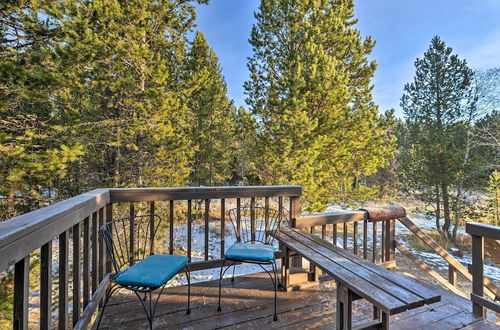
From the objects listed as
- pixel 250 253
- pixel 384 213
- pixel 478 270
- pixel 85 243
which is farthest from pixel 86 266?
pixel 478 270

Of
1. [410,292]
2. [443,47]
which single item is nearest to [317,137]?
[410,292]

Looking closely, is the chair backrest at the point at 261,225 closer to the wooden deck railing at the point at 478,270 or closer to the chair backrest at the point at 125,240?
the chair backrest at the point at 125,240

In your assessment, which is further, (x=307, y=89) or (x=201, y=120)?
(x=201, y=120)

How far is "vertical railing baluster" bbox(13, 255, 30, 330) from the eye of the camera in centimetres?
85

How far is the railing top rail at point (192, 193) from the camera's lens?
2.27m

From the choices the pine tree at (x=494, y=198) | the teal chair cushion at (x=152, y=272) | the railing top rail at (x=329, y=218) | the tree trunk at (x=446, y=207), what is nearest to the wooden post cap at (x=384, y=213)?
the railing top rail at (x=329, y=218)

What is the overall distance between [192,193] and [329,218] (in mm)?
1490

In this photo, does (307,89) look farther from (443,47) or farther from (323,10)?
(443,47)

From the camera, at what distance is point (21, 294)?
877 mm

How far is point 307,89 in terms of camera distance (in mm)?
6332

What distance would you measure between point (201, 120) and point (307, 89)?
4.93 m

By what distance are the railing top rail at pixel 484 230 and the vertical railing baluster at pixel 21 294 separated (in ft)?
9.00

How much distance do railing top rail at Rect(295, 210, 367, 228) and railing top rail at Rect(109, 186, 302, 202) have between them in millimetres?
290

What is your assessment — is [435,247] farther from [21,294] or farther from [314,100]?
[314,100]
